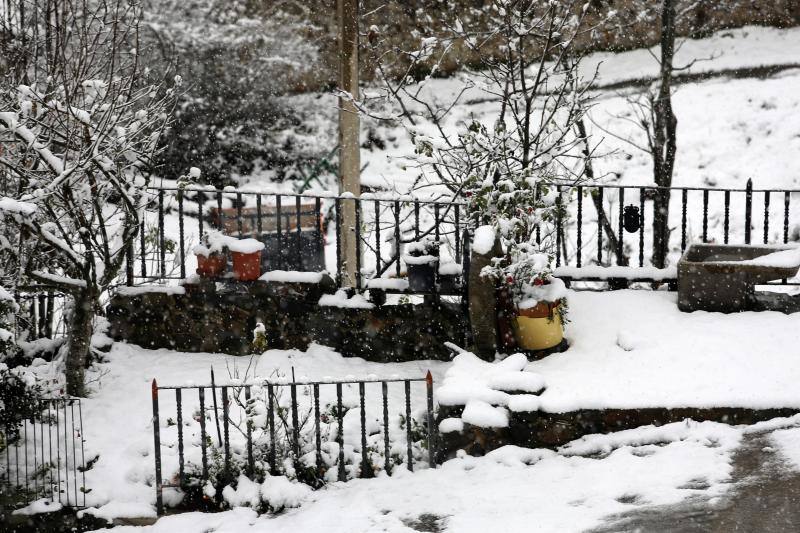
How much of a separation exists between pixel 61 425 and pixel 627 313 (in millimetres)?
4633

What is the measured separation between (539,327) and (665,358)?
3.18 feet

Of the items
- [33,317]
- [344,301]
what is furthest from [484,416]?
[33,317]

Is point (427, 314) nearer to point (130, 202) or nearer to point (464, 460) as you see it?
point (464, 460)

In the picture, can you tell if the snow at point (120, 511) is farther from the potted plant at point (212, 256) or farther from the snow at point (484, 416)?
the potted plant at point (212, 256)

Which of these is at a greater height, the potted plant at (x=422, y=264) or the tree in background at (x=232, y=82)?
the tree in background at (x=232, y=82)

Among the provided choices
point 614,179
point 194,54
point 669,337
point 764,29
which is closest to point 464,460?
point 669,337

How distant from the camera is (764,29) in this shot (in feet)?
62.3

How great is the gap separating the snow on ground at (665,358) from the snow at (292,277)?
2276mm

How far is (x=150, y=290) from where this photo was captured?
8.58 m

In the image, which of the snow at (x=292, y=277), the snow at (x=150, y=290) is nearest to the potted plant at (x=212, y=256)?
the snow at (x=150, y=290)

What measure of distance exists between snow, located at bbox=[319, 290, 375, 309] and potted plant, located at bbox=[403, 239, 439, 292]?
0.47 meters

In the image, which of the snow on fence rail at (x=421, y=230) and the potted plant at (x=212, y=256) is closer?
the snow on fence rail at (x=421, y=230)

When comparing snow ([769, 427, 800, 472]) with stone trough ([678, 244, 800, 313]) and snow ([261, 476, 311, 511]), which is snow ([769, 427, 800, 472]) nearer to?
stone trough ([678, 244, 800, 313])

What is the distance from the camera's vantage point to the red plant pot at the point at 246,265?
830 centimetres
